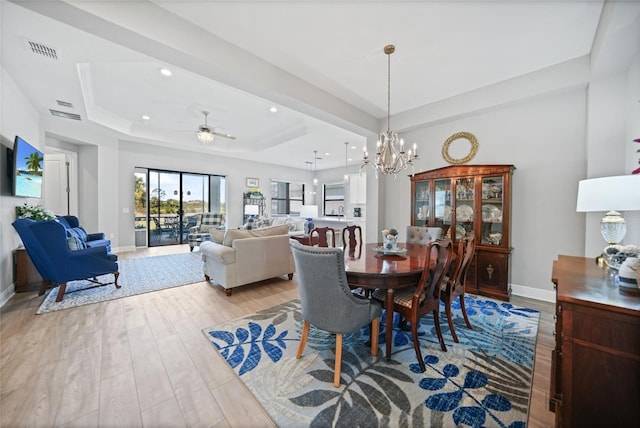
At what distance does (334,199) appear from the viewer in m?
9.63

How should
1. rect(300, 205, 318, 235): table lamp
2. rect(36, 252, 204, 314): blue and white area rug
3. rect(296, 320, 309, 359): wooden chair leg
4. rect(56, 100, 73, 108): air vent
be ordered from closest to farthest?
rect(296, 320, 309, 359): wooden chair leg, rect(36, 252, 204, 314): blue and white area rug, rect(56, 100, 73, 108): air vent, rect(300, 205, 318, 235): table lamp

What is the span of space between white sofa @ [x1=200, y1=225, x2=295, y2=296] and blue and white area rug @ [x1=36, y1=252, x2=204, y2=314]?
655 mm

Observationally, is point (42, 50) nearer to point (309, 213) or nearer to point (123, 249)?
point (123, 249)

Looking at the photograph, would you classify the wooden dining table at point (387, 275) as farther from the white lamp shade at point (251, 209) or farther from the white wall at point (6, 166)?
the white lamp shade at point (251, 209)

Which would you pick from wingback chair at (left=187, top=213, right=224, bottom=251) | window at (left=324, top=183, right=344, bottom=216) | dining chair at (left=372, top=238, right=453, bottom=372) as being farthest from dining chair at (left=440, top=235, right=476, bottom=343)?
window at (left=324, top=183, right=344, bottom=216)

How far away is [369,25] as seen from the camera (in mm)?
2223

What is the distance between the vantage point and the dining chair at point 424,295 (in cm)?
178

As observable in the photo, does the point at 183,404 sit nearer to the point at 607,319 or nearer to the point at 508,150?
the point at 607,319

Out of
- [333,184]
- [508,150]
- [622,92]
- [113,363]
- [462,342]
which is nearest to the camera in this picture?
[113,363]

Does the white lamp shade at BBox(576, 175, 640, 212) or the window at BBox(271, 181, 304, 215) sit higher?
the window at BBox(271, 181, 304, 215)

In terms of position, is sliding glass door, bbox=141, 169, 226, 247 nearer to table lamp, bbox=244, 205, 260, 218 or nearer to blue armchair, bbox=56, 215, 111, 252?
table lamp, bbox=244, 205, 260, 218

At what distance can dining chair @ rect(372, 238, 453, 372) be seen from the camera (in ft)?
5.85

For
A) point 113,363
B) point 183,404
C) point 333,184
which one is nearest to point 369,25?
point 183,404

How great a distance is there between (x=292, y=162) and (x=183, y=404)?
25.7 feet
